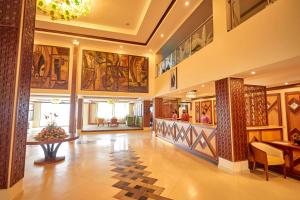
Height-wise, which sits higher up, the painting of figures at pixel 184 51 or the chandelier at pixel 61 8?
the painting of figures at pixel 184 51

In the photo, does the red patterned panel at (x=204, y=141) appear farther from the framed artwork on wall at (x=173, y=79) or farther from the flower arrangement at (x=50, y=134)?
the flower arrangement at (x=50, y=134)

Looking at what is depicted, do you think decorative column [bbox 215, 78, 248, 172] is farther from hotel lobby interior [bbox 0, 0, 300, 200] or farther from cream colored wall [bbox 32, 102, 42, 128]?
cream colored wall [bbox 32, 102, 42, 128]

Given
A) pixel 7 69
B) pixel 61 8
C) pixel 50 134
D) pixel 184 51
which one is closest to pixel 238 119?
pixel 184 51

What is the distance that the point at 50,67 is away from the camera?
28.6ft

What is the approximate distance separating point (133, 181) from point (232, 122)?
9.62ft

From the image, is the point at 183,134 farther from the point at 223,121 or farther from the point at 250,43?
the point at 250,43

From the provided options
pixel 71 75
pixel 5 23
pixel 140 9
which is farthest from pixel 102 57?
pixel 5 23

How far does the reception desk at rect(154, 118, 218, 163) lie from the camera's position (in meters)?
4.89

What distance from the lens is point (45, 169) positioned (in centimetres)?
424

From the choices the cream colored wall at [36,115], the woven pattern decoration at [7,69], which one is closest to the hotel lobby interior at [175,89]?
the woven pattern decoration at [7,69]

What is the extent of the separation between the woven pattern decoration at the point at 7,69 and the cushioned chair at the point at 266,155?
5205 millimetres

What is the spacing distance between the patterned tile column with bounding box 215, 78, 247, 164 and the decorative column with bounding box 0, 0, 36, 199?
4.74 metres

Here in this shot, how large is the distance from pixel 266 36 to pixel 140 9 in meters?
5.35

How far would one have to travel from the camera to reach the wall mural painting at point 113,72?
951cm
